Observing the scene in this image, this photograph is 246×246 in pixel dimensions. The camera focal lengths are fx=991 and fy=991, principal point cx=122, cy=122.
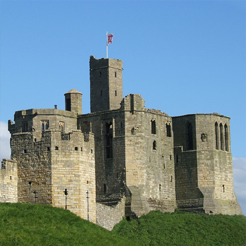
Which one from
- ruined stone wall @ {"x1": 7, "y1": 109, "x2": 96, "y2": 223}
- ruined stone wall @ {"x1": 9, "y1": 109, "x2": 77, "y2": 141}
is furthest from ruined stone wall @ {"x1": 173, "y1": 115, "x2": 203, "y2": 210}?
ruined stone wall @ {"x1": 7, "y1": 109, "x2": 96, "y2": 223}

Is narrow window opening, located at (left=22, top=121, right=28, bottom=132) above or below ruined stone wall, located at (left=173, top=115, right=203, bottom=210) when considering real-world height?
above

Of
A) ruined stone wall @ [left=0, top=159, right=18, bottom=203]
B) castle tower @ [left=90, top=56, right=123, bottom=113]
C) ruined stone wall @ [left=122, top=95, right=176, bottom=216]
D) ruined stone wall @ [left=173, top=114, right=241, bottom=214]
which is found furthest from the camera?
castle tower @ [left=90, top=56, right=123, bottom=113]

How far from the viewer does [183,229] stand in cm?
8369

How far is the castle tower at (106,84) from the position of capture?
9244cm

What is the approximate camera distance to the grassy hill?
6241 centimetres

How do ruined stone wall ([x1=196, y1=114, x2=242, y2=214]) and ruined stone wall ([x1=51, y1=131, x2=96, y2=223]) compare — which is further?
ruined stone wall ([x1=196, y1=114, x2=242, y2=214])

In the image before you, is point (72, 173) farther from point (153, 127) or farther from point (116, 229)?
point (153, 127)

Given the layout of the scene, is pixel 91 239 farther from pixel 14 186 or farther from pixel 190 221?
pixel 190 221

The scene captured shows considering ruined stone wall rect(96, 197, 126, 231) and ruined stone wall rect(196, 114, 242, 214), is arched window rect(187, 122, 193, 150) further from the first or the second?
ruined stone wall rect(96, 197, 126, 231)

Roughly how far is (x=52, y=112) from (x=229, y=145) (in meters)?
17.6

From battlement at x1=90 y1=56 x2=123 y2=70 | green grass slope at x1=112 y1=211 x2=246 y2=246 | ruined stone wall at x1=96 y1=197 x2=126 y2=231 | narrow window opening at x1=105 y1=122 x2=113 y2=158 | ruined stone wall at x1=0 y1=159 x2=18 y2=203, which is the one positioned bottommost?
green grass slope at x1=112 y1=211 x2=246 y2=246

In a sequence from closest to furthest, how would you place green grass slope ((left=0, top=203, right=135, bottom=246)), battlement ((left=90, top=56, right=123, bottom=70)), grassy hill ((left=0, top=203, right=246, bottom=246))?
1. green grass slope ((left=0, top=203, right=135, bottom=246))
2. grassy hill ((left=0, top=203, right=246, bottom=246))
3. battlement ((left=90, top=56, right=123, bottom=70))

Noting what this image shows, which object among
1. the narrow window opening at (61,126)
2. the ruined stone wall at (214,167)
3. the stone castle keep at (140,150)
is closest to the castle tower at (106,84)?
the stone castle keep at (140,150)

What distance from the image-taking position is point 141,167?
3410 inches
